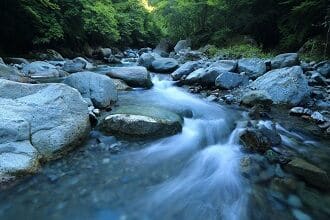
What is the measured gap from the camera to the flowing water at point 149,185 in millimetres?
2838

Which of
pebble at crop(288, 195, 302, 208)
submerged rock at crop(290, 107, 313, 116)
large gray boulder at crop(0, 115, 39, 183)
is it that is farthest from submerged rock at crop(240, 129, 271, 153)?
large gray boulder at crop(0, 115, 39, 183)

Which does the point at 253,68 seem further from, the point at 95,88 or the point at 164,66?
the point at 95,88

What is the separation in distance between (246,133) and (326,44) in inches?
250

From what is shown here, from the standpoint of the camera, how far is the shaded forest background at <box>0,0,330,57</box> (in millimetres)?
10641

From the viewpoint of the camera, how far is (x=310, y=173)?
130 inches

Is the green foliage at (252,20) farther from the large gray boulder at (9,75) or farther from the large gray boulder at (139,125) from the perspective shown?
the large gray boulder at (9,75)

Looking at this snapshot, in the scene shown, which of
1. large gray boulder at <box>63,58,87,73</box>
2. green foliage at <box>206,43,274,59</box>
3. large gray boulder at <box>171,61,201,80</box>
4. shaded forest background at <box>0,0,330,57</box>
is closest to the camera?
large gray boulder at <box>171,61,201,80</box>

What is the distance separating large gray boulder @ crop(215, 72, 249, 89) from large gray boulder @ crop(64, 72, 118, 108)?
3.02 metres

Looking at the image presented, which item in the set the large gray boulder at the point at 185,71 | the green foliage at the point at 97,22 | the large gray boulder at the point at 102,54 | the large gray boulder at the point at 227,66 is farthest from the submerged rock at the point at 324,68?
the green foliage at the point at 97,22

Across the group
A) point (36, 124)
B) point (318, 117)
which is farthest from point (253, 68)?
point (36, 124)

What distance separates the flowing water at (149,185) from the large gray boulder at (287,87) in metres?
Result: 1.75

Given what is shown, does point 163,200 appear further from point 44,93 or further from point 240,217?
point 44,93

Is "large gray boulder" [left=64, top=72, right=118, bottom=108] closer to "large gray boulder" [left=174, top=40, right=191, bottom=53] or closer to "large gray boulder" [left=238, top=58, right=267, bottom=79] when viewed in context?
"large gray boulder" [left=238, top=58, right=267, bottom=79]

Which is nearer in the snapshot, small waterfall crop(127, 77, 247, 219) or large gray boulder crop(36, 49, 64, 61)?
small waterfall crop(127, 77, 247, 219)
